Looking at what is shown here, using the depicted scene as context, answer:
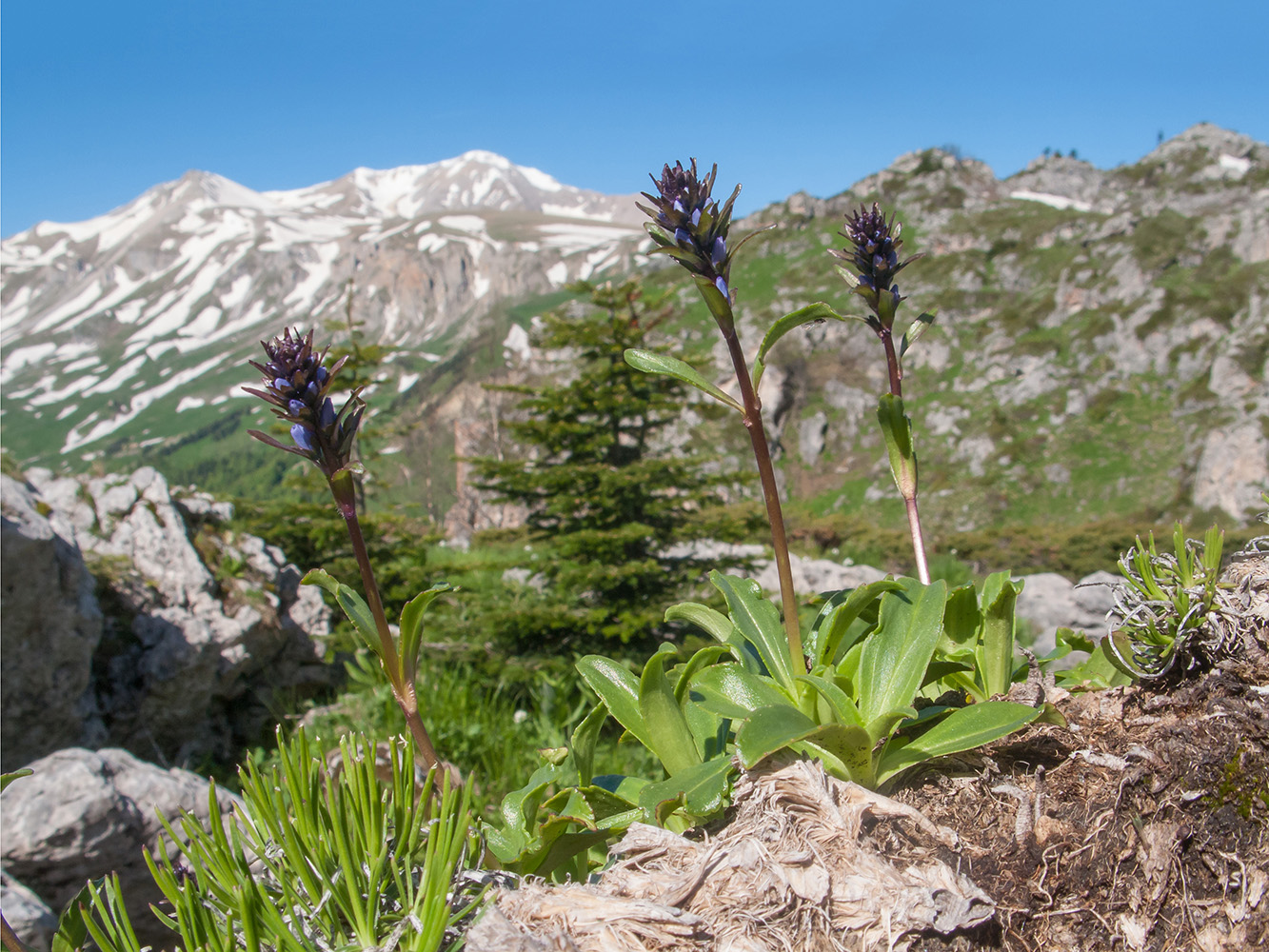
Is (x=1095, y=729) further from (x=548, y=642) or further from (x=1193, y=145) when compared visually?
(x=1193, y=145)

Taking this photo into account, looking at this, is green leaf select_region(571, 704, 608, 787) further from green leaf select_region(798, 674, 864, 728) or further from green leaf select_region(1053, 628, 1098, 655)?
green leaf select_region(1053, 628, 1098, 655)

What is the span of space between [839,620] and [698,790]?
65 centimetres

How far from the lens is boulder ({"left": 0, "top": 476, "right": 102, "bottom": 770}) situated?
17.1ft

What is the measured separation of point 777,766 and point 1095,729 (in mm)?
952

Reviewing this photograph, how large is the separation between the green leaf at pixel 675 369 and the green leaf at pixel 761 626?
0.52 metres

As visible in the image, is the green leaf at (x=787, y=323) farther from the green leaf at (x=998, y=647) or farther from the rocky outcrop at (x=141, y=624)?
the rocky outcrop at (x=141, y=624)

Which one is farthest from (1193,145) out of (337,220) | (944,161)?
(337,220)

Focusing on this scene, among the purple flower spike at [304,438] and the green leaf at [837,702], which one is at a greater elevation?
the purple flower spike at [304,438]

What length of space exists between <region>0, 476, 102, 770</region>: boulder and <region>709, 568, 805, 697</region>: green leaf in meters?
5.46

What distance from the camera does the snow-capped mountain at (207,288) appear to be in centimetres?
12006

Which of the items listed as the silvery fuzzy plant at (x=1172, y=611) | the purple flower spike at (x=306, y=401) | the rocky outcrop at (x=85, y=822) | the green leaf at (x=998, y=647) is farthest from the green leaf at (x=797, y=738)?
the rocky outcrop at (x=85, y=822)

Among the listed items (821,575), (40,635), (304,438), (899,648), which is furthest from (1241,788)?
(821,575)

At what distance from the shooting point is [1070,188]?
58438mm

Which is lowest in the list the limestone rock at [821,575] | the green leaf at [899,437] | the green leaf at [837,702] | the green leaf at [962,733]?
the limestone rock at [821,575]
